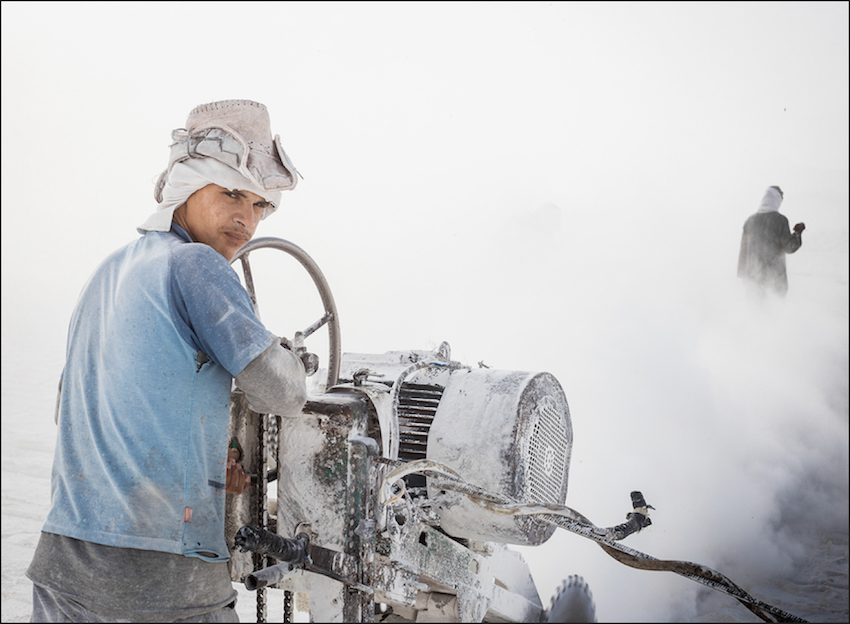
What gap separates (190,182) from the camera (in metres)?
1.44

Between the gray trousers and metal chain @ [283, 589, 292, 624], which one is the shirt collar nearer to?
the gray trousers

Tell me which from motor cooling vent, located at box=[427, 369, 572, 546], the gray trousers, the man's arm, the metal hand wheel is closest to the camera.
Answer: the gray trousers

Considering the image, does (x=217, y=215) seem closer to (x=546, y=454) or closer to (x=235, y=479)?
(x=235, y=479)

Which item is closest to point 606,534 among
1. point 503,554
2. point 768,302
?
point 503,554

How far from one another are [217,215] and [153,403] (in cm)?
47

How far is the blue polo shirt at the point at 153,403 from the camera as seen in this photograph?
1210mm

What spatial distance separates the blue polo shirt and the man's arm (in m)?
0.03

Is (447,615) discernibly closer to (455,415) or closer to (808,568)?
(455,415)

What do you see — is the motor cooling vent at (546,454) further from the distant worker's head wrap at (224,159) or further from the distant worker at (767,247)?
the distant worker at (767,247)

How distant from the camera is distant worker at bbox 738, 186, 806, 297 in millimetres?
6152

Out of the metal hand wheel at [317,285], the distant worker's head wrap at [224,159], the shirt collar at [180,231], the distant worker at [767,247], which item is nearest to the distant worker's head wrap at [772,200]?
the distant worker at [767,247]

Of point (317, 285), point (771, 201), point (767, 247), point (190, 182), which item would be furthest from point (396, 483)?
point (771, 201)

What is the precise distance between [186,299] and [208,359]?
14 centimetres

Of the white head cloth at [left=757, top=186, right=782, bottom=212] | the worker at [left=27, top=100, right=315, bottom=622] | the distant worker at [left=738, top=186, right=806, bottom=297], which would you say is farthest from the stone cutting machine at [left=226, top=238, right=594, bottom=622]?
the white head cloth at [left=757, top=186, right=782, bottom=212]
